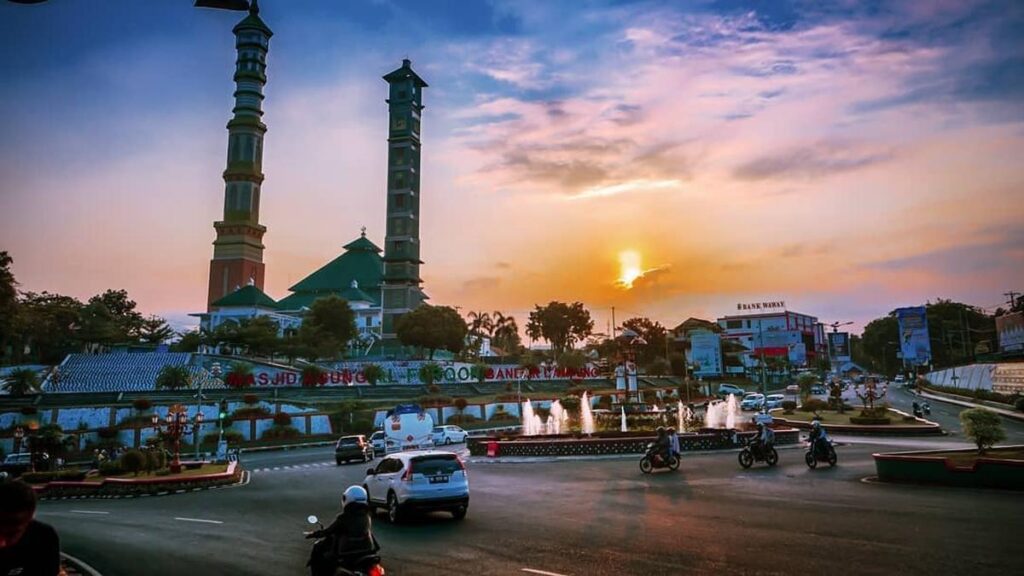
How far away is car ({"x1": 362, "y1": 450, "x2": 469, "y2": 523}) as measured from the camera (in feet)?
45.5

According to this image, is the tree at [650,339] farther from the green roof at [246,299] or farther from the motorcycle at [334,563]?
the motorcycle at [334,563]

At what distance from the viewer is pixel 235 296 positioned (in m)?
104

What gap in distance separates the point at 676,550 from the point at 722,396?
2722 inches

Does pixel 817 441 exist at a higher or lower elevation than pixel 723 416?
higher

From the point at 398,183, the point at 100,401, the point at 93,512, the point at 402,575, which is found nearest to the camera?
the point at 402,575

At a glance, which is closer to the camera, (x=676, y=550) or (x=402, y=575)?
(x=402, y=575)

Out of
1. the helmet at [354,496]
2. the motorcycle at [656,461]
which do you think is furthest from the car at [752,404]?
the helmet at [354,496]

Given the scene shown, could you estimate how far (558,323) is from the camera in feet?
407

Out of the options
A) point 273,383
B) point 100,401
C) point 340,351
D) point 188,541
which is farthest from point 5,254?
point 188,541

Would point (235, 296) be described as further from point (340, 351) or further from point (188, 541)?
point (188, 541)

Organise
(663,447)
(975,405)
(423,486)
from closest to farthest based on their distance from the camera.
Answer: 1. (423,486)
2. (663,447)
3. (975,405)

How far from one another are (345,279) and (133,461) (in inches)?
4058

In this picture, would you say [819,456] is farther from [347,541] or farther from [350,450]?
[350,450]

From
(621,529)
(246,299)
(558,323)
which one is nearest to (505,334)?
(558,323)
